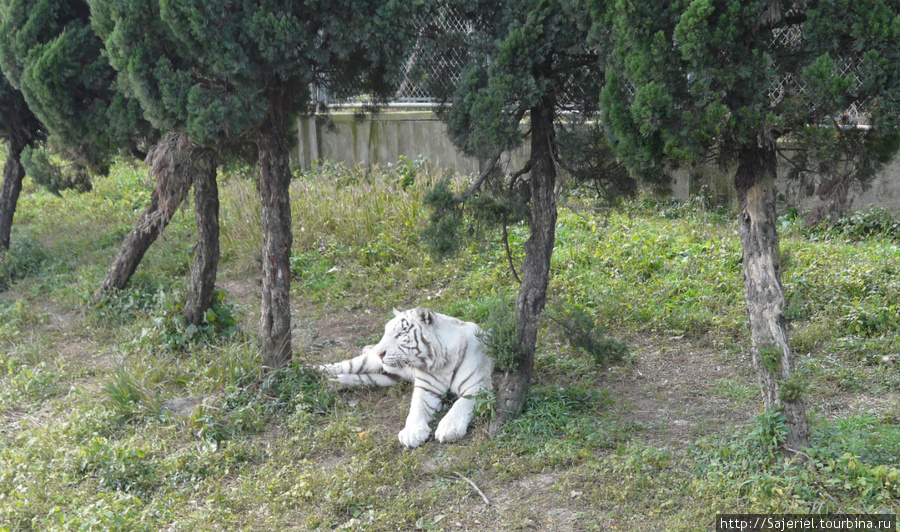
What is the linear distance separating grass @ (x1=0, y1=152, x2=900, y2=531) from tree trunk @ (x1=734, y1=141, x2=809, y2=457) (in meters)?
0.12

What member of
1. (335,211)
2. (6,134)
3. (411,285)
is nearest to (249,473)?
(411,285)

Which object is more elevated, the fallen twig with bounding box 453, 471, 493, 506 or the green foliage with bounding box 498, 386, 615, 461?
the green foliage with bounding box 498, 386, 615, 461

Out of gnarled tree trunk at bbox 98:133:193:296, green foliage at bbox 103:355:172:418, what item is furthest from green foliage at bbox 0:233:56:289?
green foliage at bbox 103:355:172:418

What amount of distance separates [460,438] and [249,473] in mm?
1363

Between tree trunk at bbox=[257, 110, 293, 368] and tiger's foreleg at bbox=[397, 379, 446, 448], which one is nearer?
tiger's foreleg at bbox=[397, 379, 446, 448]

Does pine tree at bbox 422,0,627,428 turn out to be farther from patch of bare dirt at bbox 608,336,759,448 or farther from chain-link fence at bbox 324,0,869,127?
patch of bare dirt at bbox 608,336,759,448

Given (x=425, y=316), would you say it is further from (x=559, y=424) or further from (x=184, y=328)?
(x=184, y=328)

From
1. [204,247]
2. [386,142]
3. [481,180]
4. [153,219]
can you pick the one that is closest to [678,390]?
[481,180]

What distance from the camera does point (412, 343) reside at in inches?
211

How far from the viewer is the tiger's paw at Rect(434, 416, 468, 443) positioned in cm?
488

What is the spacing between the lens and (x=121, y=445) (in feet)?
15.9

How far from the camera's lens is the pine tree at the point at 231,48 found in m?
4.67

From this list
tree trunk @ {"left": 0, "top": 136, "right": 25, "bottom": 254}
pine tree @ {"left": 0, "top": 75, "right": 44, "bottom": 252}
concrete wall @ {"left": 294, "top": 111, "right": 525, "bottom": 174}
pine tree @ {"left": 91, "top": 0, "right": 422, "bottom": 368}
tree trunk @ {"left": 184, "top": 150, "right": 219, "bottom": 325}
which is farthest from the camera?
concrete wall @ {"left": 294, "top": 111, "right": 525, "bottom": 174}

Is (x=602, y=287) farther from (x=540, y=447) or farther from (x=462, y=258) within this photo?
(x=540, y=447)
